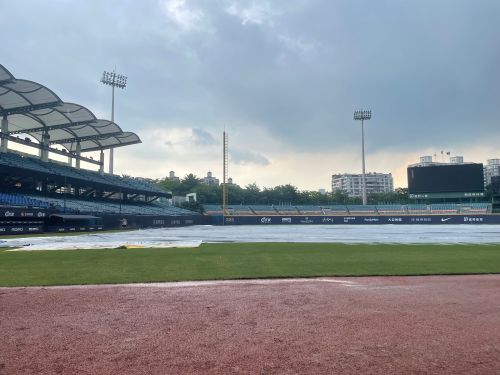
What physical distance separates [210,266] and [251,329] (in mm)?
6776

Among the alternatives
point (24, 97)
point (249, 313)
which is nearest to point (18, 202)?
point (24, 97)

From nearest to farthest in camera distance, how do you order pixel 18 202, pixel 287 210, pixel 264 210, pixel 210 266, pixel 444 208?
pixel 210 266 → pixel 18 202 → pixel 444 208 → pixel 264 210 → pixel 287 210

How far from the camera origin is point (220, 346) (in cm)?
493

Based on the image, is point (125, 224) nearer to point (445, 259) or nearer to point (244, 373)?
point (445, 259)

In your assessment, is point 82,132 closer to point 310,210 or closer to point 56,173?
point 56,173

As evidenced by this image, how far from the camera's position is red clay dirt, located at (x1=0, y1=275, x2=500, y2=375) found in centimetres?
434

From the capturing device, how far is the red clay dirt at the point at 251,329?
14.2ft

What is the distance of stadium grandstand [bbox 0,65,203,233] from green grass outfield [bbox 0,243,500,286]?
20322 mm

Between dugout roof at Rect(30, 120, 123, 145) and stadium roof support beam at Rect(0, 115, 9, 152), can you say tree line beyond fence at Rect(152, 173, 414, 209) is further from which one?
stadium roof support beam at Rect(0, 115, 9, 152)

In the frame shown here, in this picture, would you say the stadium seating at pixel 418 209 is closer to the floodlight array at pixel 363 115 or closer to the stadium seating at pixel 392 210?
the stadium seating at pixel 392 210

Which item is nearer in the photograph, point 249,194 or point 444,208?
point 444,208

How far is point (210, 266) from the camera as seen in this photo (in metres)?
12.3

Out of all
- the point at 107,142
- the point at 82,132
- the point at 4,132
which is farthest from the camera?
the point at 107,142

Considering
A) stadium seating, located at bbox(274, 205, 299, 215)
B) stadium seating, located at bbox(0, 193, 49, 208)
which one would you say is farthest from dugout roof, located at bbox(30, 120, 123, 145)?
stadium seating, located at bbox(274, 205, 299, 215)
